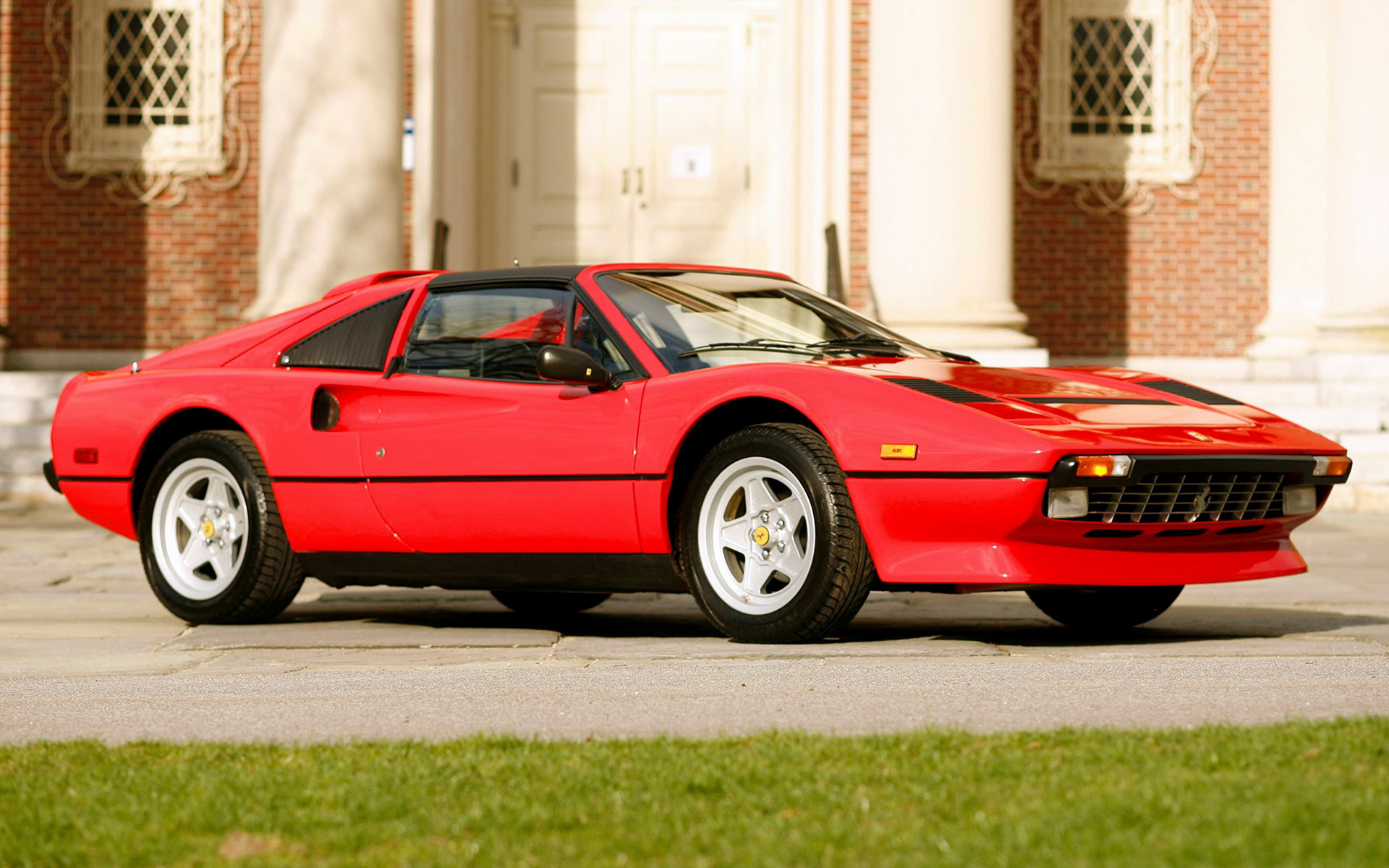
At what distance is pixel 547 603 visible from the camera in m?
7.31

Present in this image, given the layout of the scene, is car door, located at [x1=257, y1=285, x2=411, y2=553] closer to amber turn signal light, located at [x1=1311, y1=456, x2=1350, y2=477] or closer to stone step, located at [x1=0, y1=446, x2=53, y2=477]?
amber turn signal light, located at [x1=1311, y1=456, x2=1350, y2=477]

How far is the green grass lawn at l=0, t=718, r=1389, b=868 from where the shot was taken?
2.88 meters

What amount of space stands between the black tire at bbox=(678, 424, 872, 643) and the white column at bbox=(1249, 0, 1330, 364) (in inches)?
413

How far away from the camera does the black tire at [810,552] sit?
5.32 m

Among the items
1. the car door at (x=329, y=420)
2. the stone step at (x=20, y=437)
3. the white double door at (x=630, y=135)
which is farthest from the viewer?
the white double door at (x=630, y=135)

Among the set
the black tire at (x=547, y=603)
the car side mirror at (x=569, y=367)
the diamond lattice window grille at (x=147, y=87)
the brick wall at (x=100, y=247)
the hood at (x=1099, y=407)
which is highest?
the diamond lattice window grille at (x=147, y=87)

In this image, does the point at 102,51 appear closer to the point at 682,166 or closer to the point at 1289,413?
the point at 682,166

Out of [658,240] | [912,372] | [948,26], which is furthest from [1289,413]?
[912,372]

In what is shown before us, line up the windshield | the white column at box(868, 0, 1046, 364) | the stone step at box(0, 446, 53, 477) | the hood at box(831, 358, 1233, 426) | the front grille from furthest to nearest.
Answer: the white column at box(868, 0, 1046, 364) → the stone step at box(0, 446, 53, 477) → the windshield → the hood at box(831, 358, 1233, 426) → the front grille

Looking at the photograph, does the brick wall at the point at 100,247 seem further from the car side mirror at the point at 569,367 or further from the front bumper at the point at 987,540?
the front bumper at the point at 987,540

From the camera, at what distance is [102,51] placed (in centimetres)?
1549

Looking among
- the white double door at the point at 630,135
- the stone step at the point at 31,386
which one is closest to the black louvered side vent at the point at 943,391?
the stone step at the point at 31,386

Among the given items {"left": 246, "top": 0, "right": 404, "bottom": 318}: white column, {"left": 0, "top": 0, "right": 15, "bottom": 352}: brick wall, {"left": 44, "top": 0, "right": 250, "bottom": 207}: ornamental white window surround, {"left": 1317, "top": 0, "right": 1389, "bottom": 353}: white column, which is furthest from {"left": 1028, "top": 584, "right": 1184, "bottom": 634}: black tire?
{"left": 0, "top": 0, "right": 15, "bottom": 352}: brick wall

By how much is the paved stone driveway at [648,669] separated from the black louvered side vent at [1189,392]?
76cm
